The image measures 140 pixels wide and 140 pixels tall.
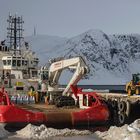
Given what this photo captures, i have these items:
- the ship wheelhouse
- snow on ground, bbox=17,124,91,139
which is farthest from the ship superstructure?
snow on ground, bbox=17,124,91,139

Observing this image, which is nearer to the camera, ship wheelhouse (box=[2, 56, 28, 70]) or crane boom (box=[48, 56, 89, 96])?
crane boom (box=[48, 56, 89, 96])

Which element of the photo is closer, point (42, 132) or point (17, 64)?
point (42, 132)

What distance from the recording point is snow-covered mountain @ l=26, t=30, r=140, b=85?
140625 mm

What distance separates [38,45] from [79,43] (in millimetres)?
47158

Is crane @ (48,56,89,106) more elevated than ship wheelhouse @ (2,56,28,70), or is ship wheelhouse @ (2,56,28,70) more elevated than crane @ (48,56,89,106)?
ship wheelhouse @ (2,56,28,70)

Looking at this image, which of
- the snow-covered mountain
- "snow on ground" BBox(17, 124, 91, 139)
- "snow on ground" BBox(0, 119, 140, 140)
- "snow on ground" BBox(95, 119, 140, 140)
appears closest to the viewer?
"snow on ground" BBox(95, 119, 140, 140)

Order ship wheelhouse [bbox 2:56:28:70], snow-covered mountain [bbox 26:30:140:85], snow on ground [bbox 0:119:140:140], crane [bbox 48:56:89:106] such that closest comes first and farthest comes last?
snow on ground [bbox 0:119:140:140], crane [bbox 48:56:89:106], ship wheelhouse [bbox 2:56:28:70], snow-covered mountain [bbox 26:30:140:85]

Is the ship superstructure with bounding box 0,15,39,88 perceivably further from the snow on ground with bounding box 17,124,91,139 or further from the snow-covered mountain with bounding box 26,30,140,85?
the snow-covered mountain with bounding box 26,30,140,85

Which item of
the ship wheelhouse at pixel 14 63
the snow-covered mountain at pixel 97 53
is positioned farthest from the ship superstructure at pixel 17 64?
the snow-covered mountain at pixel 97 53

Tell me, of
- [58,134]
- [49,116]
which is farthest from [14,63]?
[58,134]

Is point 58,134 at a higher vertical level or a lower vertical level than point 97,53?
lower

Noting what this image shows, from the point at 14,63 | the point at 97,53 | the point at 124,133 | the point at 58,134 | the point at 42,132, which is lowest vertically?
the point at 58,134

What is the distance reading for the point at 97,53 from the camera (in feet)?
631

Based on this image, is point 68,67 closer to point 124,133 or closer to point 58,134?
point 58,134
